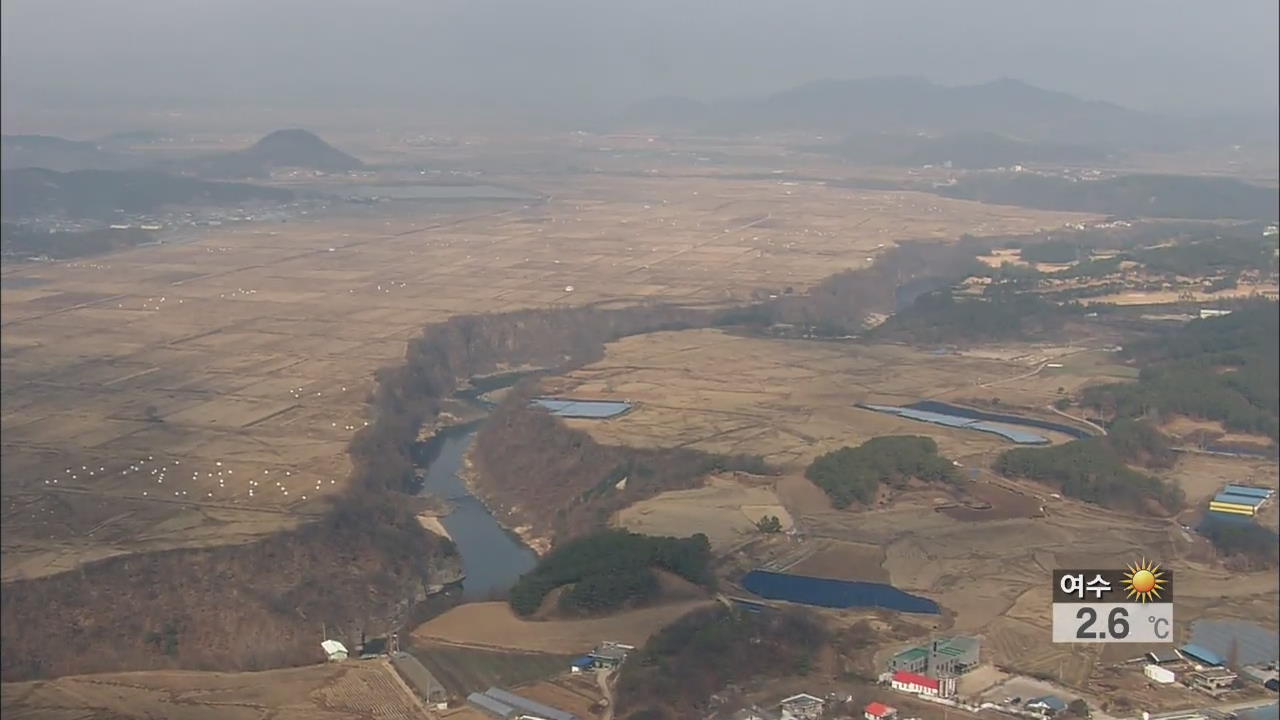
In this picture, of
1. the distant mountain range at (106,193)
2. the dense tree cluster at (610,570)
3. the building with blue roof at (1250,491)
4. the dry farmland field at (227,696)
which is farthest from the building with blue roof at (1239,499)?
the distant mountain range at (106,193)

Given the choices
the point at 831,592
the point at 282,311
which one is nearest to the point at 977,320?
the point at 282,311

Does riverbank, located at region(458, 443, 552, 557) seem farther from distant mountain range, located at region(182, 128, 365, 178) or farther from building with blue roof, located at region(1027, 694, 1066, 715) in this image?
distant mountain range, located at region(182, 128, 365, 178)

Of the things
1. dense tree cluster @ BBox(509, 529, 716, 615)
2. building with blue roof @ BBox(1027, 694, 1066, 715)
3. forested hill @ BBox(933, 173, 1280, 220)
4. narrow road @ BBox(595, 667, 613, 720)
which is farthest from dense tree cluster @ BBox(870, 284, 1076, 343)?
forested hill @ BBox(933, 173, 1280, 220)

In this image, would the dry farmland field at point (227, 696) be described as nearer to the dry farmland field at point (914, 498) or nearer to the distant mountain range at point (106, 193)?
the dry farmland field at point (914, 498)

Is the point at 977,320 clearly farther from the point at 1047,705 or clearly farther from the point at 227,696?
the point at 227,696

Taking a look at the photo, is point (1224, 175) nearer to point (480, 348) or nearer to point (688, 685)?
point (480, 348)
